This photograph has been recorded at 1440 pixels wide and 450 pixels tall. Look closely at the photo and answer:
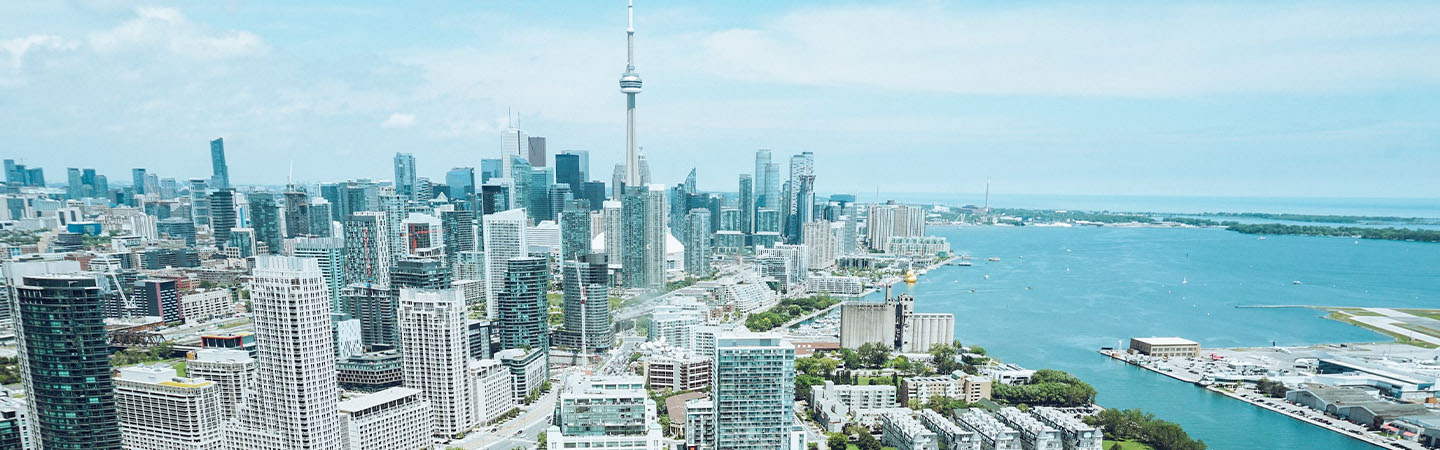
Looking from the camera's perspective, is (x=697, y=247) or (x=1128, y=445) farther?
(x=697, y=247)

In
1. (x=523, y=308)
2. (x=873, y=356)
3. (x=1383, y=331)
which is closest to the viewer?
(x=523, y=308)

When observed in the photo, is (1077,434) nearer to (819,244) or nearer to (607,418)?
(607,418)

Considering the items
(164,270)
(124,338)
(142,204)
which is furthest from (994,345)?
(142,204)

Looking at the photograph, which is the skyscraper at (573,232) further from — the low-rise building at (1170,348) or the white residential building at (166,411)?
the low-rise building at (1170,348)

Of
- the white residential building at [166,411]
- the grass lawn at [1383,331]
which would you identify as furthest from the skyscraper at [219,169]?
the grass lawn at [1383,331]

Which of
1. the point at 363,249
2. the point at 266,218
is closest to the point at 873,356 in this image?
the point at 363,249

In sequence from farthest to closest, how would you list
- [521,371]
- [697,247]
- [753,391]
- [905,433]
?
[697,247] < [521,371] < [905,433] < [753,391]

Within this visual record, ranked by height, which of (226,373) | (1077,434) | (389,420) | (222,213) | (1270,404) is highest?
(222,213)
